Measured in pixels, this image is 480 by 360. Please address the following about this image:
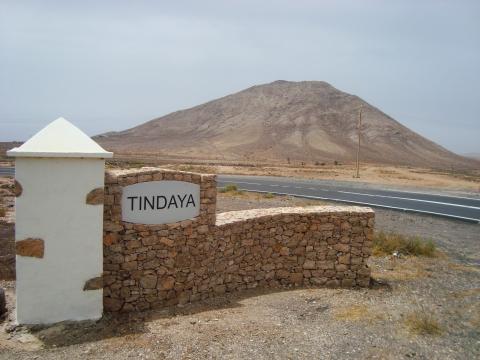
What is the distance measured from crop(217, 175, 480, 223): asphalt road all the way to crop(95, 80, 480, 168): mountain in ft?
150

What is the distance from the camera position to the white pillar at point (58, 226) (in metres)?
5.94

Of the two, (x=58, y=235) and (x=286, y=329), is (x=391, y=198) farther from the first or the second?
(x=58, y=235)

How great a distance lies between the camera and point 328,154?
268ft

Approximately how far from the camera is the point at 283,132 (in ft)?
319

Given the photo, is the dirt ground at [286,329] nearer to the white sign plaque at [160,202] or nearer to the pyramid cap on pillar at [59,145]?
the white sign plaque at [160,202]

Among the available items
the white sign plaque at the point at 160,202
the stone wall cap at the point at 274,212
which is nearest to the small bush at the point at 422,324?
the stone wall cap at the point at 274,212

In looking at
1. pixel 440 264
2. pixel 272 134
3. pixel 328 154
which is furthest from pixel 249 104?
pixel 440 264

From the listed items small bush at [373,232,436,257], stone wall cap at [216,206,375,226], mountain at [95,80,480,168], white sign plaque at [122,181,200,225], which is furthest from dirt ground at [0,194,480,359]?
mountain at [95,80,480,168]

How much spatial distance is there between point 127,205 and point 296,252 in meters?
3.70

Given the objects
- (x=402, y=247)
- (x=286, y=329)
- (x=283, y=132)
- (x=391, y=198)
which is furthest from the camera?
(x=283, y=132)

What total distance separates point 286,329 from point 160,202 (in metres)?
2.82

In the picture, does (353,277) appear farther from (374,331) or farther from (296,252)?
(374,331)

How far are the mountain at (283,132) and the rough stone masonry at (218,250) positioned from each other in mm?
64775

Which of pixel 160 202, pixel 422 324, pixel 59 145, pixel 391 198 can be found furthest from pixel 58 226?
pixel 391 198
